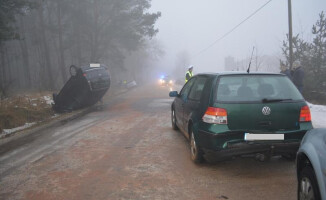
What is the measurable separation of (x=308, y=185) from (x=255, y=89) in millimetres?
2084

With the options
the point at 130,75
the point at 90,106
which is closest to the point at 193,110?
the point at 90,106

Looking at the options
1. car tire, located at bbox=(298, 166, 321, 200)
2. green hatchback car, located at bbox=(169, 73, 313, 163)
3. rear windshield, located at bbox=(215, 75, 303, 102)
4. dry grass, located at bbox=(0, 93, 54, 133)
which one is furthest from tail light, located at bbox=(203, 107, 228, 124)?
dry grass, located at bbox=(0, 93, 54, 133)

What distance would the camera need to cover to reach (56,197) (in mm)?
3973

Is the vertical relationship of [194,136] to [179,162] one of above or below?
above

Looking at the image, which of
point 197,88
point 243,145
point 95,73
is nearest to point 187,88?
point 197,88

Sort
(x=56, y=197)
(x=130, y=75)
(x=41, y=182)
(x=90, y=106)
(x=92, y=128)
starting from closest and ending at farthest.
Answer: (x=56, y=197) < (x=41, y=182) < (x=92, y=128) < (x=90, y=106) < (x=130, y=75)

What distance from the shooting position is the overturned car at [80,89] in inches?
521

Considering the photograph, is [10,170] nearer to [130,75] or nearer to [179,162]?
[179,162]

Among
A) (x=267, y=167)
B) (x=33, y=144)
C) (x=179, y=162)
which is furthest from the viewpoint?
(x=33, y=144)

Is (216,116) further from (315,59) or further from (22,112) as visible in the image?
(315,59)

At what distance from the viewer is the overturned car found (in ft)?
43.4

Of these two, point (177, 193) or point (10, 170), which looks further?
point (10, 170)

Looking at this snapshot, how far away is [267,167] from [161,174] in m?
1.78

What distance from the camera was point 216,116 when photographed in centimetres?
450
